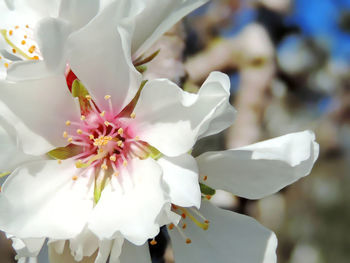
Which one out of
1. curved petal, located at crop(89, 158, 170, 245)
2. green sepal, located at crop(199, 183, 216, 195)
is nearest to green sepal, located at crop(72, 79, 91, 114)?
curved petal, located at crop(89, 158, 170, 245)

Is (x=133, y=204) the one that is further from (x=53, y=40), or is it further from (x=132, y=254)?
(x=53, y=40)

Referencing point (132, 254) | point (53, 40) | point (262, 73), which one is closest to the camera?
point (53, 40)

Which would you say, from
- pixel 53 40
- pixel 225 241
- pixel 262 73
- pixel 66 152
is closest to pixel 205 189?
pixel 225 241

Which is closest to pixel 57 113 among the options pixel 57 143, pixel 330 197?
pixel 57 143

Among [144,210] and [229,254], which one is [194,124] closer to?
[144,210]

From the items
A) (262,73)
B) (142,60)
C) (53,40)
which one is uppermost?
(53,40)

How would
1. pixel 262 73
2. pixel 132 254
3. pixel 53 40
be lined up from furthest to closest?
pixel 262 73 → pixel 132 254 → pixel 53 40
